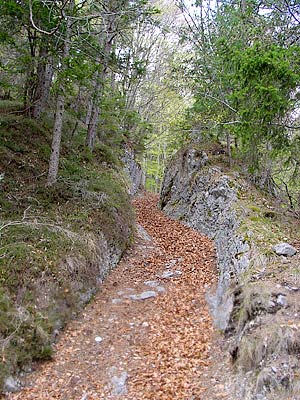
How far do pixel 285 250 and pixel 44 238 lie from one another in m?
4.22

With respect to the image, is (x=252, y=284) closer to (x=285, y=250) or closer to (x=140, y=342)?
(x=285, y=250)

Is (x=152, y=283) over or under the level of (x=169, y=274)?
under

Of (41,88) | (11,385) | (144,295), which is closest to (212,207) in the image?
(144,295)

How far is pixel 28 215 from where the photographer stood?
6.40 m

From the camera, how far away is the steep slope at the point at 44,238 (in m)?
4.54

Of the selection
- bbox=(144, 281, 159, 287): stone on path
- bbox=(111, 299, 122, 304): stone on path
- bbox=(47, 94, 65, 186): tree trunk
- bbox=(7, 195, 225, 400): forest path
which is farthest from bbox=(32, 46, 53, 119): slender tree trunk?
bbox=(111, 299, 122, 304): stone on path

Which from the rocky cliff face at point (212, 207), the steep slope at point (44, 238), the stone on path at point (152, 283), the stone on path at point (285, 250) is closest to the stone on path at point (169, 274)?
the stone on path at point (152, 283)

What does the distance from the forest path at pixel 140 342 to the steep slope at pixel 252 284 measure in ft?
1.32

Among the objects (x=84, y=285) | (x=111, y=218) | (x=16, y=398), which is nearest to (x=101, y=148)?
(x=111, y=218)

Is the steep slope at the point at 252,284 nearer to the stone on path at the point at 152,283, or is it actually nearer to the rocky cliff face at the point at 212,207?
the rocky cliff face at the point at 212,207

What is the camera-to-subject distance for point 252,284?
4.85 meters

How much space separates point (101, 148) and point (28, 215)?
21.7 feet

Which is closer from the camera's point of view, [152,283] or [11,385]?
[11,385]

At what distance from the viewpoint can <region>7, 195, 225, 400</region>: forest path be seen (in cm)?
414
